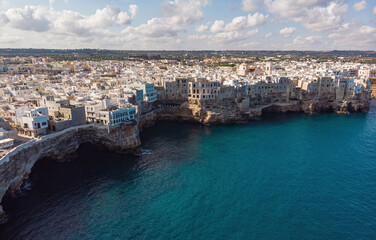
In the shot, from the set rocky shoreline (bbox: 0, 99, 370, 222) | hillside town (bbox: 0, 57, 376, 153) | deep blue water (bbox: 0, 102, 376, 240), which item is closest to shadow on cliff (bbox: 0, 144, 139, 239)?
deep blue water (bbox: 0, 102, 376, 240)

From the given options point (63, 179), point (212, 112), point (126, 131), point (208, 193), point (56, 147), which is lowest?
point (208, 193)

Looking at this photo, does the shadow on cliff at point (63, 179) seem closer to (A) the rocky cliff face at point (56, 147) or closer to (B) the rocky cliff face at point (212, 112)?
(A) the rocky cliff face at point (56, 147)

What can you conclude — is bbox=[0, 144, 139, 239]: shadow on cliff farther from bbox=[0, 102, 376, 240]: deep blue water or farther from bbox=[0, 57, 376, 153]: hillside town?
bbox=[0, 57, 376, 153]: hillside town

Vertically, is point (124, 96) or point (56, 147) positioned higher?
point (124, 96)

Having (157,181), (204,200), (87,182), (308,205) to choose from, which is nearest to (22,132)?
(87,182)

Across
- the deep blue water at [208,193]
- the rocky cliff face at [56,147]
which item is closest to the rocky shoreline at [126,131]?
the rocky cliff face at [56,147]

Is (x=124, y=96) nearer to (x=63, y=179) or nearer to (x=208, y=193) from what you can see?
(x=63, y=179)

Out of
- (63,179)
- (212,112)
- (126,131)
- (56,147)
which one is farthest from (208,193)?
(212,112)
